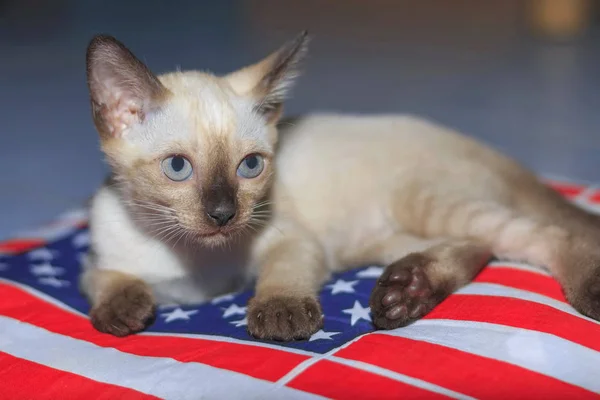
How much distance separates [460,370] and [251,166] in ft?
2.38

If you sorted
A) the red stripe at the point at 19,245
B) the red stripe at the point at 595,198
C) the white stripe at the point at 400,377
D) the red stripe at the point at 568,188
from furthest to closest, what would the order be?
the red stripe at the point at 568,188, the red stripe at the point at 595,198, the red stripe at the point at 19,245, the white stripe at the point at 400,377

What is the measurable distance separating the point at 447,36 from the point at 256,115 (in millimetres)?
6063

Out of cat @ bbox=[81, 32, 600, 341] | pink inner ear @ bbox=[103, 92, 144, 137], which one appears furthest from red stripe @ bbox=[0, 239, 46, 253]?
Answer: pink inner ear @ bbox=[103, 92, 144, 137]

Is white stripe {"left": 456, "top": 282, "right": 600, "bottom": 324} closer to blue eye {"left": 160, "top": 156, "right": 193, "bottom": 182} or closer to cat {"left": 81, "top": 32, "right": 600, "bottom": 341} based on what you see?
cat {"left": 81, "top": 32, "right": 600, "bottom": 341}

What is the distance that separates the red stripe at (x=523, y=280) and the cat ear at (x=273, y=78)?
0.72 meters

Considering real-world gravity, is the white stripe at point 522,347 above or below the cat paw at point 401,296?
below

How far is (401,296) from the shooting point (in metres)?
1.83

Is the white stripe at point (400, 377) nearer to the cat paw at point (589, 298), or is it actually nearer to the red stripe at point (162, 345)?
the red stripe at point (162, 345)

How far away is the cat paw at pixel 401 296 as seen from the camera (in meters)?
1.79

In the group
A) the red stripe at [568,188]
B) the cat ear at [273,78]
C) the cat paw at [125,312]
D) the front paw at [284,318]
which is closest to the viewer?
the front paw at [284,318]

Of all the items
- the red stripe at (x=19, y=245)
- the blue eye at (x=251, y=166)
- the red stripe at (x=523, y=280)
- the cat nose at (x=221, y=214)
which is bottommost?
the red stripe at (x=523, y=280)

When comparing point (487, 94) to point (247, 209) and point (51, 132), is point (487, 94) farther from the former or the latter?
point (247, 209)

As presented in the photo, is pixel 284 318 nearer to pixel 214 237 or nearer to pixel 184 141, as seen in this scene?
pixel 214 237

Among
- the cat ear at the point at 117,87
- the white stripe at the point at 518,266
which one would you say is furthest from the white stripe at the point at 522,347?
the cat ear at the point at 117,87
